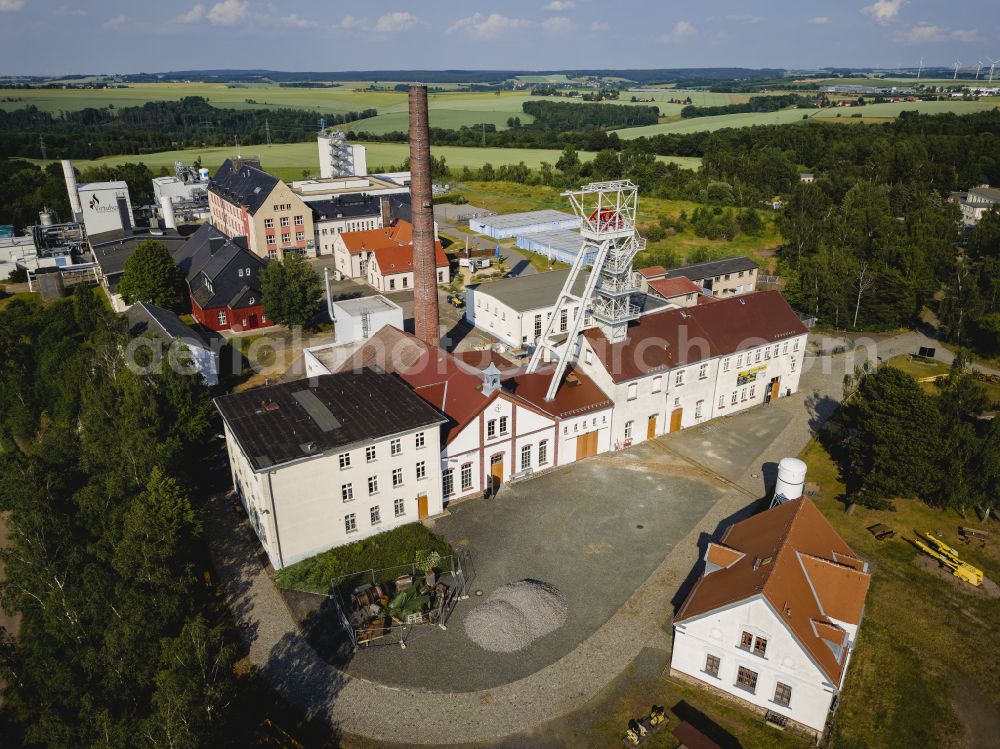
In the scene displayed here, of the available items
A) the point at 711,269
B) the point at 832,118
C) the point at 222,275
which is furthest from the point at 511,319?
the point at 832,118

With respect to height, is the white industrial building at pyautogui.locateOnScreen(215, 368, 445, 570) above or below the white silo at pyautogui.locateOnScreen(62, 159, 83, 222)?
below

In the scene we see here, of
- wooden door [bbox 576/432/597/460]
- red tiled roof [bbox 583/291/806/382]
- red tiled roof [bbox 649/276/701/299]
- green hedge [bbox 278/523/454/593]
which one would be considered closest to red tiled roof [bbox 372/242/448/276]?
red tiled roof [bbox 649/276/701/299]

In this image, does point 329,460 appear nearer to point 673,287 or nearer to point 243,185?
point 673,287

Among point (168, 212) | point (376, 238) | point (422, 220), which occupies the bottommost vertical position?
point (376, 238)

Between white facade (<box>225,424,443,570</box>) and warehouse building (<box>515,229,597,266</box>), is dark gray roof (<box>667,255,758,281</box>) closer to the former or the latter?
warehouse building (<box>515,229,597,266</box>)

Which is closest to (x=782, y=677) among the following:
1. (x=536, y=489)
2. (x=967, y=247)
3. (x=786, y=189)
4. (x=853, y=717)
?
(x=853, y=717)

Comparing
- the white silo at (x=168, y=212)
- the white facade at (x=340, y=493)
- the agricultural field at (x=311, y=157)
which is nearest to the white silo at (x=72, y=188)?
the white silo at (x=168, y=212)
